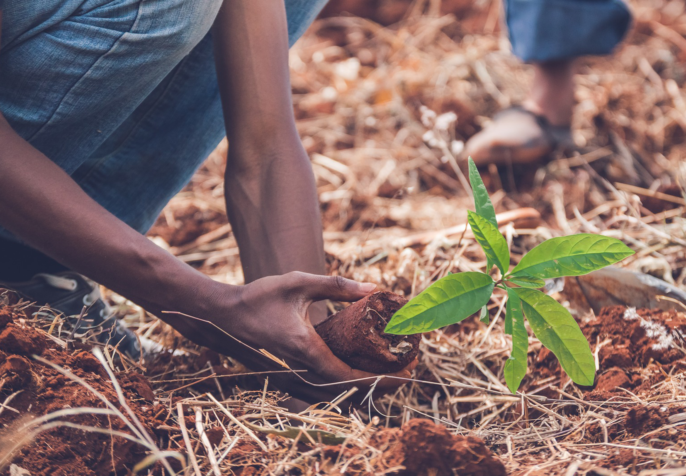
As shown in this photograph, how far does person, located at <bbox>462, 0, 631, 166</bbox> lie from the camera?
213cm

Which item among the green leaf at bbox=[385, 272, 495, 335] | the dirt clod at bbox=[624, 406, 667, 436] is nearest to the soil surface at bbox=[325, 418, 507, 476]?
the green leaf at bbox=[385, 272, 495, 335]

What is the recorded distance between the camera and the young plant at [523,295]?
858 mm

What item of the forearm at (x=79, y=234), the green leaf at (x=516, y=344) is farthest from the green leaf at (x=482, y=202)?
the forearm at (x=79, y=234)

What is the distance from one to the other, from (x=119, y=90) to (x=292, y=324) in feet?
1.78

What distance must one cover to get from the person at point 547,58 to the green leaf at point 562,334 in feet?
4.33

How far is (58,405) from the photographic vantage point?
85 centimetres

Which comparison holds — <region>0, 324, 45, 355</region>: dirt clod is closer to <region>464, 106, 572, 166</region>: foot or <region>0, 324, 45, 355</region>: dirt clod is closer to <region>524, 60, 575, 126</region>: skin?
<region>464, 106, 572, 166</region>: foot

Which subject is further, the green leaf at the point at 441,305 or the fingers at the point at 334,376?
the fingers at the point at 334,376

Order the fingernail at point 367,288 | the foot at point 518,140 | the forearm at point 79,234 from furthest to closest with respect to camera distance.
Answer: the foot at point 518,140 < the fingernail at point 367,288 < the forearm at point 79,234

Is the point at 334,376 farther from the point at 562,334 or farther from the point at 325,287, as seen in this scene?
the point at 562,334

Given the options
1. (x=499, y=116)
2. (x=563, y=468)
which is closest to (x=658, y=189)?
(x=499, y=116)

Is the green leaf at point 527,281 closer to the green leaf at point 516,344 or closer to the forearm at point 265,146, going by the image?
the green leaf at point 516,344

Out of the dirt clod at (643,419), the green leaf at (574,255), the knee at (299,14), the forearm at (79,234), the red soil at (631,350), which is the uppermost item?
the knee at (299,14)

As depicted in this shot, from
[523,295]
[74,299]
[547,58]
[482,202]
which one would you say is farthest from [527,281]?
[547,58]
